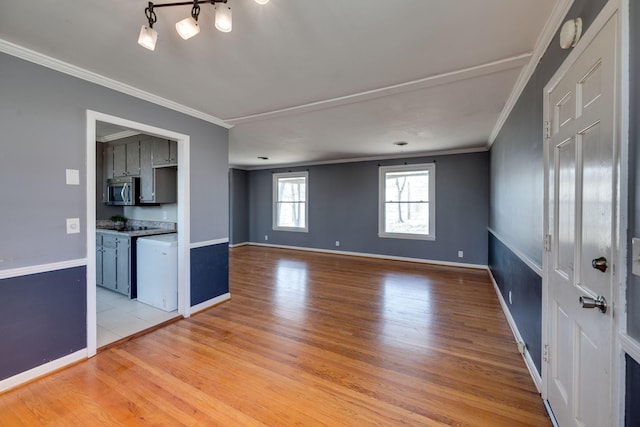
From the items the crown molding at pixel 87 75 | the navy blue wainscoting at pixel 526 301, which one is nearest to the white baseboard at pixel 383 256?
the navy blue wainscoting at pixel 526 301

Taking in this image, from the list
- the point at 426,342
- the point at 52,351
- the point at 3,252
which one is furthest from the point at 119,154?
the point at 426,342

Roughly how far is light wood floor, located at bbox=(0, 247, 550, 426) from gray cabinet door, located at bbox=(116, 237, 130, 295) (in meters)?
1.30

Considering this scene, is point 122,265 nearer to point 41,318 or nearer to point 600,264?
point 41,318

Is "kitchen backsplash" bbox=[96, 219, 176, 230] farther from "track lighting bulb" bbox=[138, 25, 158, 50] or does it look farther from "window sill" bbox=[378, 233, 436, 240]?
"window sill" bbox=[378, 233, 436, 240]

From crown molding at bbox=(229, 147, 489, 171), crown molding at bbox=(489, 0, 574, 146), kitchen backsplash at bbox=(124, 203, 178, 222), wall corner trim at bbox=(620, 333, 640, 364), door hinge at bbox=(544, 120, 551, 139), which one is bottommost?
wall corner trim at bbox=(620, 333, 640, 364)

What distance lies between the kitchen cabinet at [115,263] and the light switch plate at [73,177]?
1.54 meters

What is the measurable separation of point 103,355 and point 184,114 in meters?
2.49

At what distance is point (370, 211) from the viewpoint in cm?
645

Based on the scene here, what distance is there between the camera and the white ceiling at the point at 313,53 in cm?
155

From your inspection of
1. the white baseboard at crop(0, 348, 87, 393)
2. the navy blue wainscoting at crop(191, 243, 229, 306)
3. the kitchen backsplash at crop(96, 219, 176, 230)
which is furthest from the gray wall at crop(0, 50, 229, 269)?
the kitchen backsplash at crop(96, 219, 176, 230)

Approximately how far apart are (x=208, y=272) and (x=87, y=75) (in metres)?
2.27

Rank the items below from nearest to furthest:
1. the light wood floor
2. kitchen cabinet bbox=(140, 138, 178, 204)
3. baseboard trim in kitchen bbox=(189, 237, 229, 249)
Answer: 1. the light wood floor
2. baseboard trim in kitchen bbox=(189, 237, 229, 249)
3. kitchen cabinet bbox=(140, 138, 178, 204)

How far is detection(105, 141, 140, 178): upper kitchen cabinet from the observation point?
4.25 metres

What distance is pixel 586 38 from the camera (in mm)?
1197
